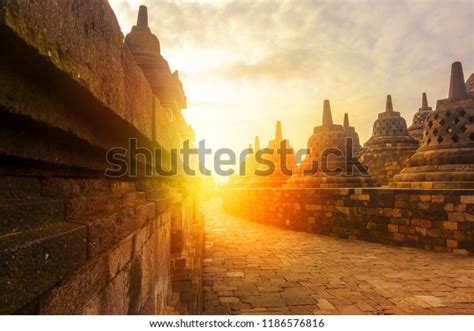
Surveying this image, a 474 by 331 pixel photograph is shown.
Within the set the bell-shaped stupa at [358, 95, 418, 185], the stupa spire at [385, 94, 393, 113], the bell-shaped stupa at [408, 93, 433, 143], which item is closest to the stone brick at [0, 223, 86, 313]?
the bell-shaped stupa at [358, 95, 418, 185]

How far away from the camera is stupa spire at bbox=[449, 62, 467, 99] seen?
8062 mm

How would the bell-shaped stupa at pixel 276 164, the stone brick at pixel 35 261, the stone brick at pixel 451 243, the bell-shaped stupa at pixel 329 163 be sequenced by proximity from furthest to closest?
the bell-shaped stupa at pixel 276 164
the bell-shaped stupa at pixel 329 163
the stone brick at pixel 451 243
the stone brick at pixel 35 261

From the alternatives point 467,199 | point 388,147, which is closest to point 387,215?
point 467,199

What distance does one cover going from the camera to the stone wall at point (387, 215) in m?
6.21

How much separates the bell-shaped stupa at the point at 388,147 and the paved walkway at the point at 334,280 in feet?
37.9

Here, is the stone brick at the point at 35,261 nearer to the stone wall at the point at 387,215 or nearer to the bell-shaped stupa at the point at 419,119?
the stone wall at the point at 387,215

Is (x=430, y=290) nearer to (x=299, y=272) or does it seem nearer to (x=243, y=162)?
(x=299, y=272)

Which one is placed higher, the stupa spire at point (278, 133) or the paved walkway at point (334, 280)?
the stupa spire at point (278, 133)

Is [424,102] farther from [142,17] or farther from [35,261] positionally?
[35,261]

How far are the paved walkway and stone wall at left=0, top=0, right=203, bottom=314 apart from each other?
95.5 inches

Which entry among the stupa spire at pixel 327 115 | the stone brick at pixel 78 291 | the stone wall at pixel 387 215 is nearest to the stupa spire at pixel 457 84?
the stone wall at pixel 387 215

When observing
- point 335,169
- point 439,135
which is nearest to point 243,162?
point 335,169

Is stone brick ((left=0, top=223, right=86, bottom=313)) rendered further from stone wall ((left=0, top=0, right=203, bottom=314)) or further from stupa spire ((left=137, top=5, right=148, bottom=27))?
stupa spire ((left=137, top=5, right=148, bottom=27))
